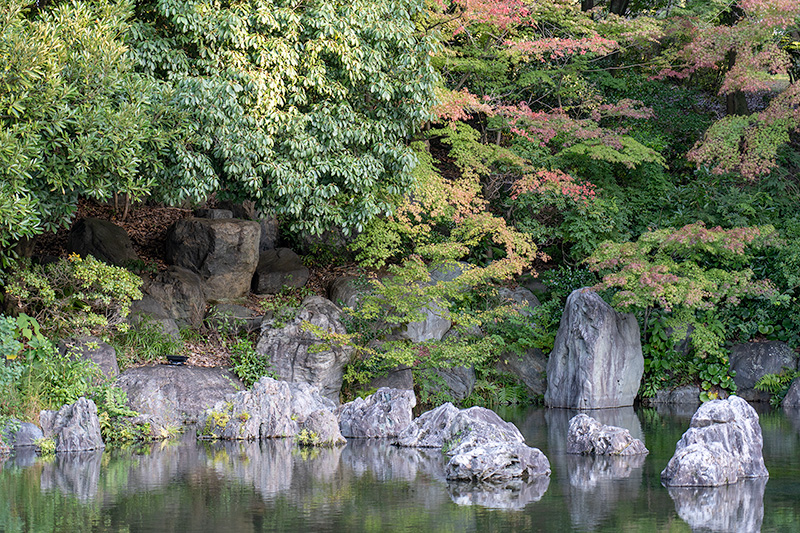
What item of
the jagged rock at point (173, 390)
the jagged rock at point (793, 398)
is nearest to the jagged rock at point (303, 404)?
the jagged rock at point (173, 390)

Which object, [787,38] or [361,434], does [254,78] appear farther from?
[787,38]

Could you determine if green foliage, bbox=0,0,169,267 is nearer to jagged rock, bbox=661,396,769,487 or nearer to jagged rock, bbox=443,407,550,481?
jagged rock, bbox=443,407,550,481

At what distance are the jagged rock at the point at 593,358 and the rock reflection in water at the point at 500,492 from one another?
7.01 meters

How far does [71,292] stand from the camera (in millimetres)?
13125

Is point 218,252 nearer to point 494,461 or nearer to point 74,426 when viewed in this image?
point 74,426

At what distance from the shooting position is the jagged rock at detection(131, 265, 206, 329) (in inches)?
586

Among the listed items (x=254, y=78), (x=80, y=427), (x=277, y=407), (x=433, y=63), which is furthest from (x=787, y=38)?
(x=80, y=427)

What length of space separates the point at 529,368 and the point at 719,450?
8.41 metres

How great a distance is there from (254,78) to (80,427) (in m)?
5.67

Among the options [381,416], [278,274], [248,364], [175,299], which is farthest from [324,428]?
[278,274]

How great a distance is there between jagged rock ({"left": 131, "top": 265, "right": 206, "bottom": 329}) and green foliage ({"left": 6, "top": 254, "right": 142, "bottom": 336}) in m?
1.59

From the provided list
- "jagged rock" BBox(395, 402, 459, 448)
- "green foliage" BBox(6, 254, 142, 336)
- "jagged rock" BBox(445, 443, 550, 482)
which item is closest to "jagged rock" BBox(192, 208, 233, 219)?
"green foliage" BBox(6, 254, 142, 336)

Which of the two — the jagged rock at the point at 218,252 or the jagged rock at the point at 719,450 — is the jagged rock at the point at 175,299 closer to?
the jagged rock at the point at 218,252

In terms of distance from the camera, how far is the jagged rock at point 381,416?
39.3 feet
